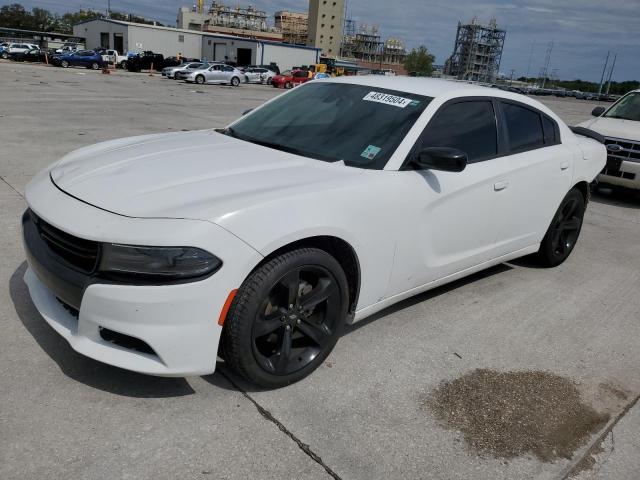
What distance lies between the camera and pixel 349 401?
2.78 meters

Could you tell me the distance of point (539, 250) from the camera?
4.88 metres

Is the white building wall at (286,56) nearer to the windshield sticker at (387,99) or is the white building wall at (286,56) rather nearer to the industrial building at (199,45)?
the industrial building at (199,45)

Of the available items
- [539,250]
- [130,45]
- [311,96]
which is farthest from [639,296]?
[130,45]

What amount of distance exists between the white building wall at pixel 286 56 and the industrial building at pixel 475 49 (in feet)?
247

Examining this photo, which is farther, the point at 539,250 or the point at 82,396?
the point at 539,250

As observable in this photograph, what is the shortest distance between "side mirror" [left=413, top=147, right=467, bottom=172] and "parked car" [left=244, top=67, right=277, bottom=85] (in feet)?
138

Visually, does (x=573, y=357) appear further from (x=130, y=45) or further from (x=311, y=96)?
(x=130, y=45)

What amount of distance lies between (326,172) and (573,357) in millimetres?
1999

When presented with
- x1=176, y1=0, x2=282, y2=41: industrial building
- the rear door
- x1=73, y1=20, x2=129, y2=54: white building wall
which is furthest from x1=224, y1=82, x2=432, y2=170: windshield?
x1=176, y1=0, x2=282, y2=41: industrial building

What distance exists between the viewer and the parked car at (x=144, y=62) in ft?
153

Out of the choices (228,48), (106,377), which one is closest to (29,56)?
(228,48)

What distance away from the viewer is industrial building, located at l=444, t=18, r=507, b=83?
457 ft

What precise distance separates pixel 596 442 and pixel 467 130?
2.06m

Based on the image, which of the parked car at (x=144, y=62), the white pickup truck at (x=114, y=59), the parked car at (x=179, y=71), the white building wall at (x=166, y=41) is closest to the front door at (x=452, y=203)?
the parked car at (x=179, y=71)
